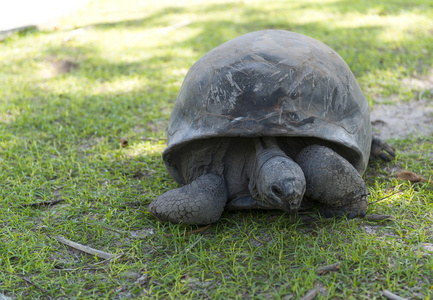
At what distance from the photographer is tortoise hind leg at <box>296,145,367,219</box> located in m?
2.19

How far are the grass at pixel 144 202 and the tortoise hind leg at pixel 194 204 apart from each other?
85 millimetres

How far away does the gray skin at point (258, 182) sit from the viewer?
6.79 ft

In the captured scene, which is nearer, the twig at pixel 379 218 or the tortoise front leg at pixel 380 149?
the twig at pixel 379 218

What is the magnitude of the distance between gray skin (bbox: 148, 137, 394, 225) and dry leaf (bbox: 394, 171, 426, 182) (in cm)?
64

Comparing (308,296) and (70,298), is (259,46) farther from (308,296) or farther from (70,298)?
(70,298)

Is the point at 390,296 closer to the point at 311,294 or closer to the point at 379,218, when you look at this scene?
the point at 311,294

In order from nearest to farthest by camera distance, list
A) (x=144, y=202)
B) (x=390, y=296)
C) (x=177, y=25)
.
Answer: (x=390, y=296) → (x=144, y=202) → (x=177, y=25)

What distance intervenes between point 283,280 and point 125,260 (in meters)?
0.81

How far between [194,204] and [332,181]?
0.76 metres

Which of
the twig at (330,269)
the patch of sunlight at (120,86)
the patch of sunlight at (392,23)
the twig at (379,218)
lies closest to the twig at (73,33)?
the patch of sunlight at (120,86)

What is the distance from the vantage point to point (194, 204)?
2.29m

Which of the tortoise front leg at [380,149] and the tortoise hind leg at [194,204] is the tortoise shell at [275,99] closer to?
the tortoise hind leg at [194,204]

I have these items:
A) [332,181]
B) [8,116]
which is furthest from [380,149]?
[8,116]

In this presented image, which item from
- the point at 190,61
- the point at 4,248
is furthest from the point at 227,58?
the point at 190,61
